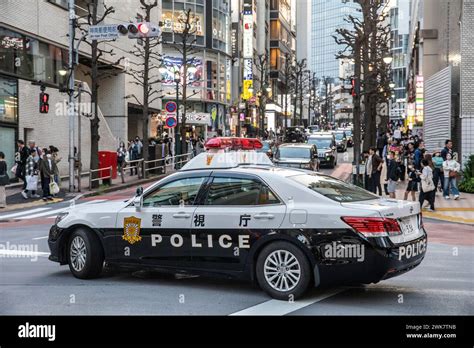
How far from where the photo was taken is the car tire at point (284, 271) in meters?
7.69

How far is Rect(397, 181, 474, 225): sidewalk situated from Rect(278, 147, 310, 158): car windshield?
582cm

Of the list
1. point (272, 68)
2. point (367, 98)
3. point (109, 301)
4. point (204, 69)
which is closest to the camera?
point (109, 301)

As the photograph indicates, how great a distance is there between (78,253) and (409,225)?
14.9ft

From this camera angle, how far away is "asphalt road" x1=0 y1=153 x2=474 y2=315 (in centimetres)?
750

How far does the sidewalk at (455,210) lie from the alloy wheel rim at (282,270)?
10709 mm

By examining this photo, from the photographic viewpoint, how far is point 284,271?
7.81 meters

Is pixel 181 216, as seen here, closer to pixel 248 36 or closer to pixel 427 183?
pixel 427 183

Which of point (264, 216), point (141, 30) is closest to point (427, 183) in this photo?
point (141, 30)

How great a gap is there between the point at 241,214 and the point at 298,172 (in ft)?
3.80

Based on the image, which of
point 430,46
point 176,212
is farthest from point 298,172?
point 430,46

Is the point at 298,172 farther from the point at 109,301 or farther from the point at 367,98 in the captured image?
the point at 367,98

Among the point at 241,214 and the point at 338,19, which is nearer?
the point at 241,214

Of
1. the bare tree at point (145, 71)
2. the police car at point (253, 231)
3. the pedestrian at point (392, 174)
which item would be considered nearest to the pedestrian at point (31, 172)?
the bare tree at point (145, 71)
